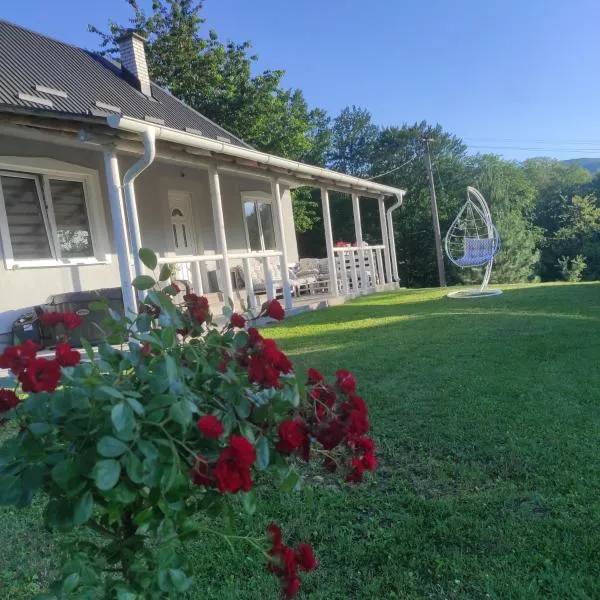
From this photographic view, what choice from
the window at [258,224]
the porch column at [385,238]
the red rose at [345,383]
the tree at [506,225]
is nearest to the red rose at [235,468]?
the red rose at [345,383]

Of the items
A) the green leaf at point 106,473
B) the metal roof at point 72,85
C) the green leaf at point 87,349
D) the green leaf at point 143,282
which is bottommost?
the green leaf at point 106,473

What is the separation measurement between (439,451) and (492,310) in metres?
5.64

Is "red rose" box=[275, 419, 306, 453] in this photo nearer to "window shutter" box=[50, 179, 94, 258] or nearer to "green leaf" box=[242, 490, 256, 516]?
"green leaf" box=[242, 490, 256, 516]

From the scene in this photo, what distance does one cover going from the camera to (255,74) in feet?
73.3

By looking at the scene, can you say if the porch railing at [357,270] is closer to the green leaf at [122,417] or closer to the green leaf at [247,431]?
the green leaf at [247,431]

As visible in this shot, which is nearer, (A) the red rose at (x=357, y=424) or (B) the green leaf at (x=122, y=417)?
(B) the green leaf at (x=122, y=417)

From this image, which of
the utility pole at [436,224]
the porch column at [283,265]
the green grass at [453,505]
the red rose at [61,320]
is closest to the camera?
the red rose at [61,320]

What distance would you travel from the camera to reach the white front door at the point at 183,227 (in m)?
10.2

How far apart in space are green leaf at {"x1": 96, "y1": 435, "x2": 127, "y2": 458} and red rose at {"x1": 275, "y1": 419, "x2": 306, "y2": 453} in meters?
0.34

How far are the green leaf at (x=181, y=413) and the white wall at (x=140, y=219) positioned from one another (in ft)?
21.3

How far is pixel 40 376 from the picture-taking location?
42.9 inches

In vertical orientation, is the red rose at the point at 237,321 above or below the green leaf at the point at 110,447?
above

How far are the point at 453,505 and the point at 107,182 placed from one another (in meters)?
5.81

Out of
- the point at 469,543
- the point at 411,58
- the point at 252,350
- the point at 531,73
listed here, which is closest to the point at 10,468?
the point at 252,350
